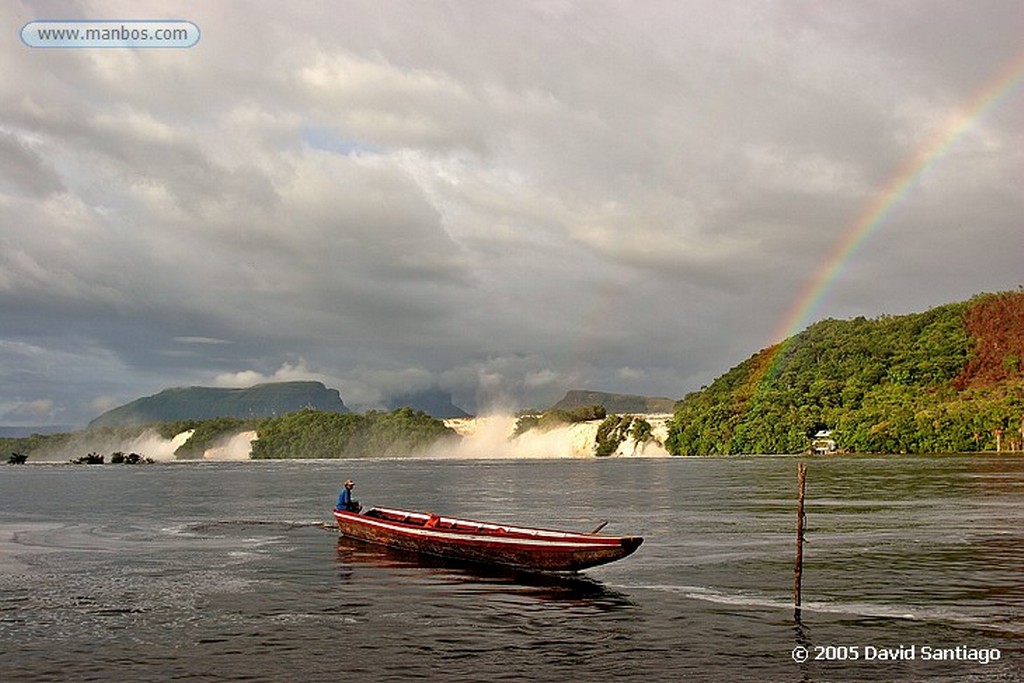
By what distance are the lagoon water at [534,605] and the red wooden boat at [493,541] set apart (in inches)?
34.5

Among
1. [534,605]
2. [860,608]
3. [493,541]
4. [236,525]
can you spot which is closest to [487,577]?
[493,541]

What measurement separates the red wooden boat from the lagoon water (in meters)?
0.88

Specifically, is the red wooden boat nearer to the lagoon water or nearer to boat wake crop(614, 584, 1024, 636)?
the lagoon water

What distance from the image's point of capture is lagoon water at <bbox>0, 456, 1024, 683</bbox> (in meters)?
26.3

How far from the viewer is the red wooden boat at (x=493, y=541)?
127ft

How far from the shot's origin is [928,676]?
975 inches

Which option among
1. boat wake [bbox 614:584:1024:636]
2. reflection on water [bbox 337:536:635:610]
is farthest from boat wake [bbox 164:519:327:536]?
boat wake [bbox 614:584:1024:636]

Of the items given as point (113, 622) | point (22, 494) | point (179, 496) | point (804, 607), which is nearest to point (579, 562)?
point (804, 607)

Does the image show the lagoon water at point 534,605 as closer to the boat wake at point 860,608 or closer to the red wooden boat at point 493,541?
the boat wake at point 860,608

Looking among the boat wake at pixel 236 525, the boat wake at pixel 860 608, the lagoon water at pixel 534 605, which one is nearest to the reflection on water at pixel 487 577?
the lagoon water at pixel 534 605

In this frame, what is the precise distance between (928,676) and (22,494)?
119m

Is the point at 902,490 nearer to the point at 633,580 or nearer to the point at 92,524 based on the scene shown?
the point at 633,580

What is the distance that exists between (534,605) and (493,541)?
24.4 feet

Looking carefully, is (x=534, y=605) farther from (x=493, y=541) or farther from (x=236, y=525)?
(x=236, y=525)
